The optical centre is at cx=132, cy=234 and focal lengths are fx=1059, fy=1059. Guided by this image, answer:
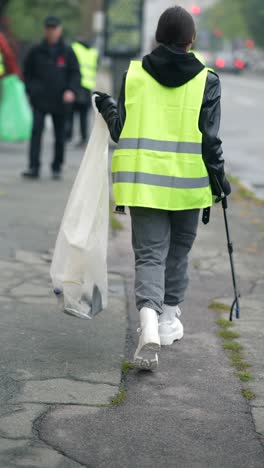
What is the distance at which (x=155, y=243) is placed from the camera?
5.03 m

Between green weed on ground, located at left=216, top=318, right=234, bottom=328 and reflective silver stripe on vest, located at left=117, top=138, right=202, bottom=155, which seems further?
green weed on ground, located at left=216, top=318, right=234, bottom=328

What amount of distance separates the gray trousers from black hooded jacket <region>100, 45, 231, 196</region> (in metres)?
0.24

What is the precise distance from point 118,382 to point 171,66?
4.78 feet

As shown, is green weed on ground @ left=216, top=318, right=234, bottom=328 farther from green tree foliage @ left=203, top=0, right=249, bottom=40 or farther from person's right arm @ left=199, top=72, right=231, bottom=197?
green tree foliage @ left=203, top=0, right=249, bottom=40

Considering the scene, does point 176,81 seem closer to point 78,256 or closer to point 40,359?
point 78,256

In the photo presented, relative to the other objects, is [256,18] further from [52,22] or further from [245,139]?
[52,22]

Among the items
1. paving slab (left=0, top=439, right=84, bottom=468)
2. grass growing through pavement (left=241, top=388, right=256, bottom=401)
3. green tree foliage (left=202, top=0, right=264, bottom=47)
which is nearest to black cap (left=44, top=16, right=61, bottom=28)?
grass growing through pavement (left=241, top=388, right=256, bottom=401)

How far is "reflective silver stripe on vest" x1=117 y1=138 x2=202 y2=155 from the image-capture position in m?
4.93

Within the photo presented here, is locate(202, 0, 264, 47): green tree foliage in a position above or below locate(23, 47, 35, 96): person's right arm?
below

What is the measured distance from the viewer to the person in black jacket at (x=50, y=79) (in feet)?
37.0

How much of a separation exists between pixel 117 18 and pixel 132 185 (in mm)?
12252

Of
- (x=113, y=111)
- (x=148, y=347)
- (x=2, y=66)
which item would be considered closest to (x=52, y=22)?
(x=2, y=66)

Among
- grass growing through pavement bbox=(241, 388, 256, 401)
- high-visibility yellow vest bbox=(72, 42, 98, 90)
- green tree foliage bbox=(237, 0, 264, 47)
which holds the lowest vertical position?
green tree foliage bbox=(237, 0, 264, 47)

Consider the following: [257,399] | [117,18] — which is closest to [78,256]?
[257,399]
